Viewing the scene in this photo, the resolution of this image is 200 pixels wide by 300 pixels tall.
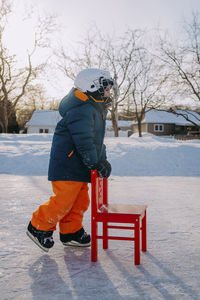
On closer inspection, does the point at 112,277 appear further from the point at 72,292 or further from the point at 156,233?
the point at 156,233

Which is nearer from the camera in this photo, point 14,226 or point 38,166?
point 14,226

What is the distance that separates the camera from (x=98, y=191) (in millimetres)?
2664

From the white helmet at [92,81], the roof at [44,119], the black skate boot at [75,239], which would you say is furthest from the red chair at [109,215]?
the roof at [44,119]

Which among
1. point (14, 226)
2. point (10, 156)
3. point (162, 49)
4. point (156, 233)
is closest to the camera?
point (156, 233)

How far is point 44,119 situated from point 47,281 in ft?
173

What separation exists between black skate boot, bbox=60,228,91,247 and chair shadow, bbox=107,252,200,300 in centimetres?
46

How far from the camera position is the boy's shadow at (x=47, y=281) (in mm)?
1960

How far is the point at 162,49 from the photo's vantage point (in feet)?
58.5

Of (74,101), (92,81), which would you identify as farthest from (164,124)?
(74,101)

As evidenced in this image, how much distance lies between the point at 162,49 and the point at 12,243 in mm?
16688

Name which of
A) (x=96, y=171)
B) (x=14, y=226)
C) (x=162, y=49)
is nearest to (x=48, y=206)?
(x=96, y=171)

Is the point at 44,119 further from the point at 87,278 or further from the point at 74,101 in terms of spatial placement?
the point at 87,278

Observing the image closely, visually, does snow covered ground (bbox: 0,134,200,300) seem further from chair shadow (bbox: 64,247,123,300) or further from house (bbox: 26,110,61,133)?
house (bbox: 26,110,61,133)

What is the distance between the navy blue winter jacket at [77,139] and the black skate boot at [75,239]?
547 mm
